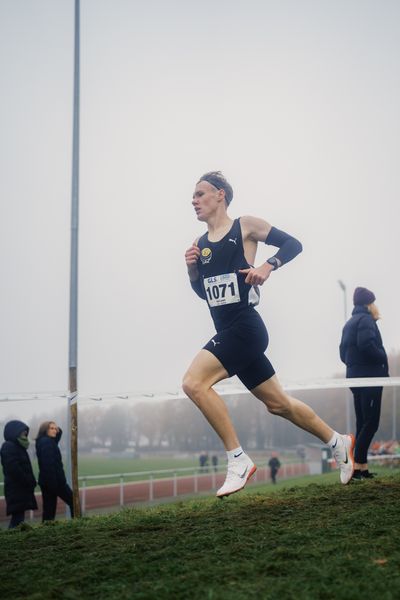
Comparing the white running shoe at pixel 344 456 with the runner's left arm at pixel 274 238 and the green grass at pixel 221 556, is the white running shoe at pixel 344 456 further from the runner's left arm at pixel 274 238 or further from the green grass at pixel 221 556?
the runner's left arm at pixel 274 238

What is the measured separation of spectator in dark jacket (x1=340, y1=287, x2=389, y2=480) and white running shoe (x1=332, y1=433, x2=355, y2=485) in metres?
1.76

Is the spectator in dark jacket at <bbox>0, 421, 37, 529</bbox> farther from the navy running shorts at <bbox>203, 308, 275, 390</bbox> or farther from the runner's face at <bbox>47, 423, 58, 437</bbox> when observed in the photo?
the navy running shorts at <bbox>203, 308, 275, 390</bbox>

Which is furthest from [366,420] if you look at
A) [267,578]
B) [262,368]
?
[267,578]

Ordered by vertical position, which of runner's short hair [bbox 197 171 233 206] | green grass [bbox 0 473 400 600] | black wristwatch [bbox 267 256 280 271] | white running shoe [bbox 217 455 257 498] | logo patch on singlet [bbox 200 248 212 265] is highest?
runner's short hair [bbox 197 171 233 206]

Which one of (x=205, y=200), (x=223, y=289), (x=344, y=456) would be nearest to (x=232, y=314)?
(x=223, y=289)

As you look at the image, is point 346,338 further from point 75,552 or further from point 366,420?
point 75,552

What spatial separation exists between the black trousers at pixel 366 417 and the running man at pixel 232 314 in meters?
2.12

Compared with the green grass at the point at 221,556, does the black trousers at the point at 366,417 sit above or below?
above

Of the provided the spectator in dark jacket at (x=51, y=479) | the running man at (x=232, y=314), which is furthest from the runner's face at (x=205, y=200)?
the spectator in dark jacket at (x=51, y=479)

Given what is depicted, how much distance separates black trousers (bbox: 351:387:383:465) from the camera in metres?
7.79

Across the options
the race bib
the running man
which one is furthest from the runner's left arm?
the race bib

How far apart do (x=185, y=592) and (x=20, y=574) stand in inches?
40.4

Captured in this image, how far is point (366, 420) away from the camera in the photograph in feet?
25.7

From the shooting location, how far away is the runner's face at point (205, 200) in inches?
227
